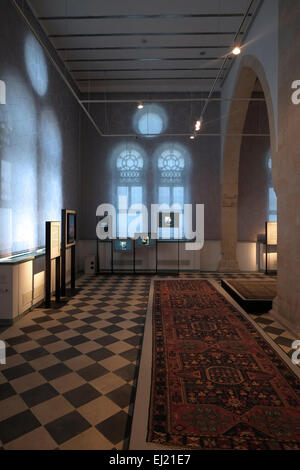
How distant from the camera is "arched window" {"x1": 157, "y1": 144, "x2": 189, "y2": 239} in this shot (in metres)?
12.4

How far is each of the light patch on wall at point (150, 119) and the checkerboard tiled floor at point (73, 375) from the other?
338 inches

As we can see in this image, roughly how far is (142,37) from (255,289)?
27.6 ft

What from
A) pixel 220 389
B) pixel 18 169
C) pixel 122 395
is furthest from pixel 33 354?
pixel 18 169

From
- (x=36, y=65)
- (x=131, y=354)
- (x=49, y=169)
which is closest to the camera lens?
(x=131, y=354)

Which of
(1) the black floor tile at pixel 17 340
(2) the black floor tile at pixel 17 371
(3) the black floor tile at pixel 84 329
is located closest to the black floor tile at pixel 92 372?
(2) the black floor tile at pixel 17 371

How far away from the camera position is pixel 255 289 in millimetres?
7668

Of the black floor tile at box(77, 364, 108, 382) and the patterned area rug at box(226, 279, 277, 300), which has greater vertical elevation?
the patterned area rug at box(226, 279, 277, 300)

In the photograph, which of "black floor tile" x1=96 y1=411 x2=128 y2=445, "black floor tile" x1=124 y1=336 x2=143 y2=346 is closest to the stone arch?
"black floor tile" x1=124 y1=336 x2=143 y2=346

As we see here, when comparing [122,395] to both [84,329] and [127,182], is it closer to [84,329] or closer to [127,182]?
[84,329]

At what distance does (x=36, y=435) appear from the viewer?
2594 millimetres

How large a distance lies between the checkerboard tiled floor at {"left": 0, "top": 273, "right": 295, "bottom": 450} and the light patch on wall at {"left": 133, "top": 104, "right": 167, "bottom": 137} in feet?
28.1

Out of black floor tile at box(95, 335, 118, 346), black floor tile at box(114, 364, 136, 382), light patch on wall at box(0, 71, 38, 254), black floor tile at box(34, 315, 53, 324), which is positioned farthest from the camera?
light patch on wall at box(0, 71, 38, 254)

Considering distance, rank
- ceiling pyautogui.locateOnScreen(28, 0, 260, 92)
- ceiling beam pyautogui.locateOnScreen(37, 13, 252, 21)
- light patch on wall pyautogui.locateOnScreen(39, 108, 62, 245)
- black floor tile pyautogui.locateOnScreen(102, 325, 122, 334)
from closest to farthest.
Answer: black floor tile pyautogui.locateOnScreen(102, 325, 122, 334)
ceiling pyautogui.locateOnScreen(28, 0, 260, 92)
ceiling beam pyautogui.locateOnScreen(37, 13, 252, 21)
light patch on wall pyautogui.locateOnScreen(39, 108, 62, 245)

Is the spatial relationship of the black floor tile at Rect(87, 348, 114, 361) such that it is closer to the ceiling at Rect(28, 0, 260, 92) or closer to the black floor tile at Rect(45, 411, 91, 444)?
the black floor tile at Rect(45, 411, 91, 444)
